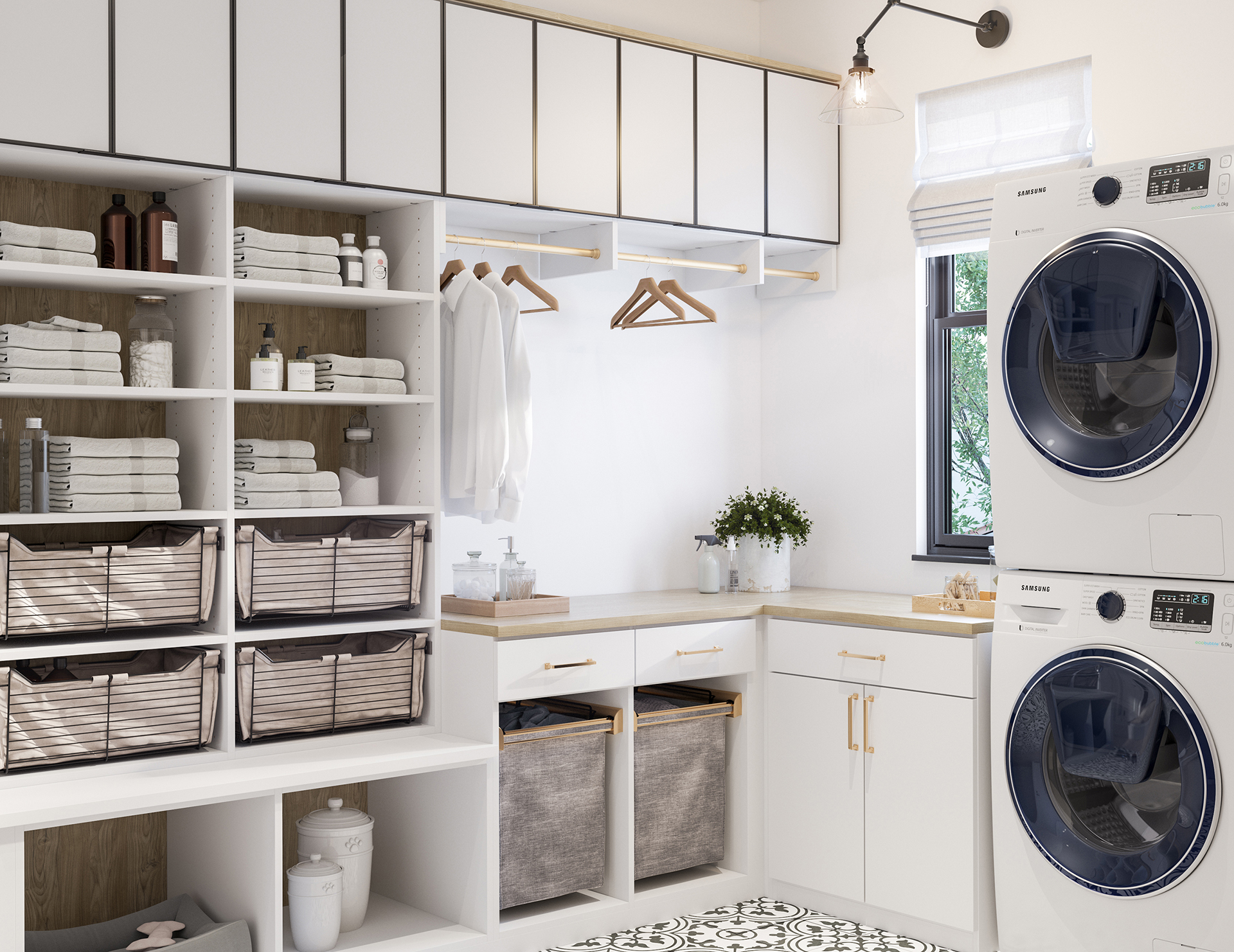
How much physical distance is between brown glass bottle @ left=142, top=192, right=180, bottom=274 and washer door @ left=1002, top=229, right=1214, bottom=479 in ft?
A: 6.80

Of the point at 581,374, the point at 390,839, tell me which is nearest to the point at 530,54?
the point at 581,374

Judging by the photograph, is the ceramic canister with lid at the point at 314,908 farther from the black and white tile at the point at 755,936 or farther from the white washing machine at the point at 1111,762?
Result: the white washing machine at the point at 1111,762

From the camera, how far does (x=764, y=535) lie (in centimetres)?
428

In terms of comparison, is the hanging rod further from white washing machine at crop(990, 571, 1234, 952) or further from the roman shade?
white washing machine at crop(990, 571, 1234, 952)

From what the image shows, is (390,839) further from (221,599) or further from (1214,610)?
(1214,610)

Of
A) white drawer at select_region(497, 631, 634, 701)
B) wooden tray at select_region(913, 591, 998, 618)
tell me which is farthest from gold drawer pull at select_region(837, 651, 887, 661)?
white drawer at select_region(497, 631, 634, 701)

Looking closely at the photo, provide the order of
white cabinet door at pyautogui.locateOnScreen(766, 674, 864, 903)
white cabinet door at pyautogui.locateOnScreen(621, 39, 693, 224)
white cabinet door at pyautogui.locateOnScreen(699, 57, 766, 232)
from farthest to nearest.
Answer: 1. white cabinet door at pyautogui.locateOnScreen(699, 57, 766, 232)
2. white cabinet door at pyautogui.locateOnScreen(621, 39, 693, 224)
3. white cabinet door at pyautogui.locateOnScreen(766, 674, 864, 903)

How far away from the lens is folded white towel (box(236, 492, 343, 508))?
10.8ft

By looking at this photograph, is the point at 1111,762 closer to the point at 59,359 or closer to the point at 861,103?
the point at 861,103

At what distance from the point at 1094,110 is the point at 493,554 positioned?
226 cm

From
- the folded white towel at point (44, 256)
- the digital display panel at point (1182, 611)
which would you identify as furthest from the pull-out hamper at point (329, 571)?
the digital display panel at point (1182, 611)

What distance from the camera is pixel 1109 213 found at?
2.95 meters

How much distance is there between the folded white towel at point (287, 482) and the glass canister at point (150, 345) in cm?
31

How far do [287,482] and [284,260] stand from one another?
0.57m
